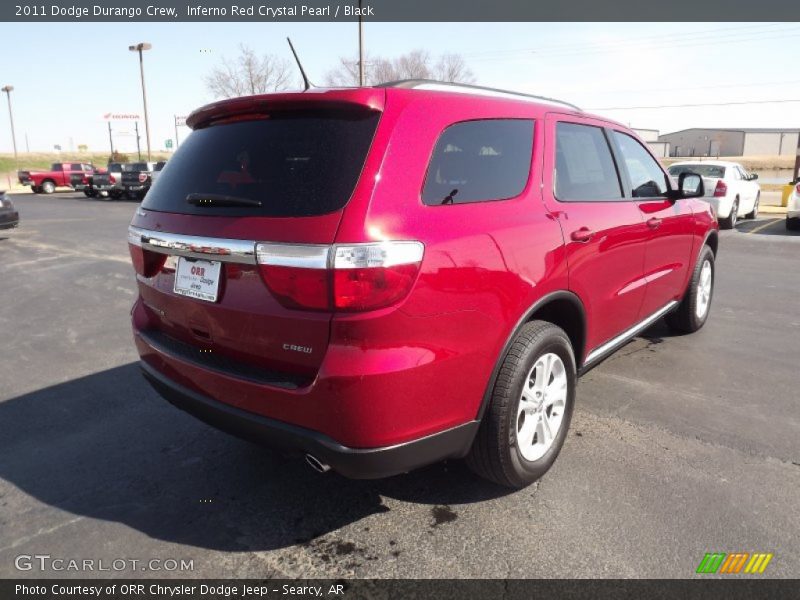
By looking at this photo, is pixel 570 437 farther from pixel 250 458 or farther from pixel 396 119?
pixel 396 119

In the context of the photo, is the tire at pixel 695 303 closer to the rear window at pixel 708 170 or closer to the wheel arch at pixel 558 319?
the wheel arch at pixel 558 319

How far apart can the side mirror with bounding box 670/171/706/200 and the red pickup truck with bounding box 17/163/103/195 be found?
3715cm

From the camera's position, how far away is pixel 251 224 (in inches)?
87.7

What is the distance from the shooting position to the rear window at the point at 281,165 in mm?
2172

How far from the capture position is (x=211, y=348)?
8.30 feet

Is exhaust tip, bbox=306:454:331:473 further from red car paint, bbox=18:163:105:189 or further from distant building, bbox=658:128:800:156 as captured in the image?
distant building, bbox=658:128:800:156

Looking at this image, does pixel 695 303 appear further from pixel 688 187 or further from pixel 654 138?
pixel 654 138

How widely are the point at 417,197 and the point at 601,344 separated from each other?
73.7 inches

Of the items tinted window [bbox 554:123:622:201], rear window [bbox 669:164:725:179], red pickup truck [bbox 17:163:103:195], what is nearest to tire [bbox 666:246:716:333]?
tinted window [bbox 554:123:622:201]

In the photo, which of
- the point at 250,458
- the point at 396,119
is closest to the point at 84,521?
the point at 250,458

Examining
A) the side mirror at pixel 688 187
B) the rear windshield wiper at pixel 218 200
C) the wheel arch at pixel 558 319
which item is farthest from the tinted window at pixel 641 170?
the rear windshield wiper at pixel 218 200

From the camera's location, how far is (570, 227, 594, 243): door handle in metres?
2.99

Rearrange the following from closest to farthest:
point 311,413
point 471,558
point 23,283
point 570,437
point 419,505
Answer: point 311,413 → point 471,558 → point 419,505 → point 570,437 → point 23,283

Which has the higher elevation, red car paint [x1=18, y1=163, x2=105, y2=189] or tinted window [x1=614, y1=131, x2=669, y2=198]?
tinted window [x1=614, y1=131, x2=669, y2=198]
